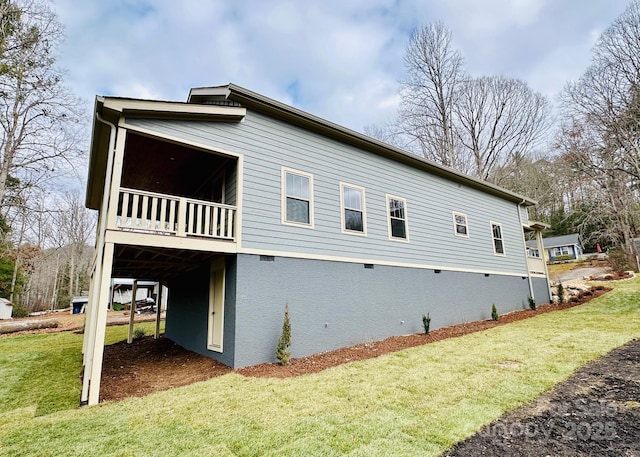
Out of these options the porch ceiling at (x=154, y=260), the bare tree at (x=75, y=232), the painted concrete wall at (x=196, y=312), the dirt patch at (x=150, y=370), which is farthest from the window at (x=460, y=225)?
the bare tree at (x=75, y=232)

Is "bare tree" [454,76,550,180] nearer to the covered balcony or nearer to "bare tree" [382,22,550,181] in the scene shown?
"bare tree" [382,22,550,181]

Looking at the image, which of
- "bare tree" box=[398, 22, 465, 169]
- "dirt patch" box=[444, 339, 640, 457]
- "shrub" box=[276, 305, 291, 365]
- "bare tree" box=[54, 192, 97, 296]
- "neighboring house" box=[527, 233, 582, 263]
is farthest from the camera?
"neighboring house" box=[527, 233, 582, 263]

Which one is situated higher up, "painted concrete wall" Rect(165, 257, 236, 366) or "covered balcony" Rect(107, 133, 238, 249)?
"covered balcony" Rect(107, 133, 238, 249)

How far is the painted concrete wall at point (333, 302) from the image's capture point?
22.4 feet

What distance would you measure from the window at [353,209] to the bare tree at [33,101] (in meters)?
14.9

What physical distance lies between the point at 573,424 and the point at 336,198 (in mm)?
6560

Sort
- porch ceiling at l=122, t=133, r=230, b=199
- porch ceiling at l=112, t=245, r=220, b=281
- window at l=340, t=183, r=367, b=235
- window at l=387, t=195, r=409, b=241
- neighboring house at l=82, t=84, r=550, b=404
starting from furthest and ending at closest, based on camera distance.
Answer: window at l=387, t=195, r=409, b=241
window at l=340, t=183, r=367, b=235
porch ceiling at l=122, t=133, r=230, b=199
porch ceiling at l=112, t=245, r=220, b=281
neighboring house at l=82, t=84, r=550, b=404

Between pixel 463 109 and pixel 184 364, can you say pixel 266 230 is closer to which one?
pixel 184 364

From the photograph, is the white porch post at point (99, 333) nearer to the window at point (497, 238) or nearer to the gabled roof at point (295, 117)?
the gabled roof at point (295, 117)

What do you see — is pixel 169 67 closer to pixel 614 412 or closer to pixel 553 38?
pixel 614 412

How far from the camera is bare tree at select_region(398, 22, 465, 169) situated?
76.8 feet

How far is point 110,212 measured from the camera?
19.1 feet

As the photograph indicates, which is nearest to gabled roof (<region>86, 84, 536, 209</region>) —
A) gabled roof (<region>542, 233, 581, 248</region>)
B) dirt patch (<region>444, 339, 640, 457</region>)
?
dirt patch (<region>444, 339, 640, 457</region>)

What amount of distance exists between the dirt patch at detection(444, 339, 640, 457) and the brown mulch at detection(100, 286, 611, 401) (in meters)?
3.56
